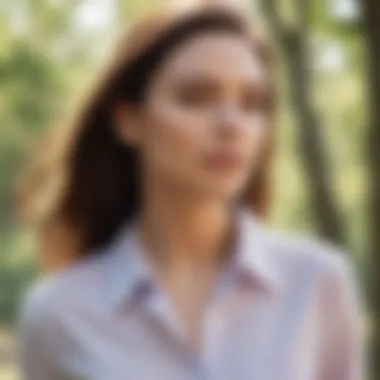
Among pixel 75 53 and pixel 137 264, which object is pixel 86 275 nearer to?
pixel 137 264

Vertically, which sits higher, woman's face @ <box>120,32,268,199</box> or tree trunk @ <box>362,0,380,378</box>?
tree trunk @ <box>362,0,380,378</box>

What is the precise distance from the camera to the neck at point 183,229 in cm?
56

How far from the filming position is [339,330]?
0.57 meters

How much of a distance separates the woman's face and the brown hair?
0.01m

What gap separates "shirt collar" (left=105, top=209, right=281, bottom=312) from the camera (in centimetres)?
55

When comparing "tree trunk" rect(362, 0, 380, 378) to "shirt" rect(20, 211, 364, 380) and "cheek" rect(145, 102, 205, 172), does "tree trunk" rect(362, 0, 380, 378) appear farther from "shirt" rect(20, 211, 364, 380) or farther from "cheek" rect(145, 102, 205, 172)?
"cheek" rect(145, 102, 205, 172)

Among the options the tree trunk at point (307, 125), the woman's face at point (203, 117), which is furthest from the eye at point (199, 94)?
the tree trunk at point (307, 125)

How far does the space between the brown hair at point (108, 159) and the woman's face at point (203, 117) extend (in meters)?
0.01

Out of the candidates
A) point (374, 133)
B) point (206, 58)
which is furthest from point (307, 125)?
point (206, 58)

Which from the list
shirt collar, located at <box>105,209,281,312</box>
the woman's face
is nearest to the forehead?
the woman's face

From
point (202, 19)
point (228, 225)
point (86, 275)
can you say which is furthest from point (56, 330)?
point (202, 19)

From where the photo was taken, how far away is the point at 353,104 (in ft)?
2.21

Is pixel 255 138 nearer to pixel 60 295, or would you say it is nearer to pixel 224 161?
pixel 224 161

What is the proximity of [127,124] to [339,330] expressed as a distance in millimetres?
232
